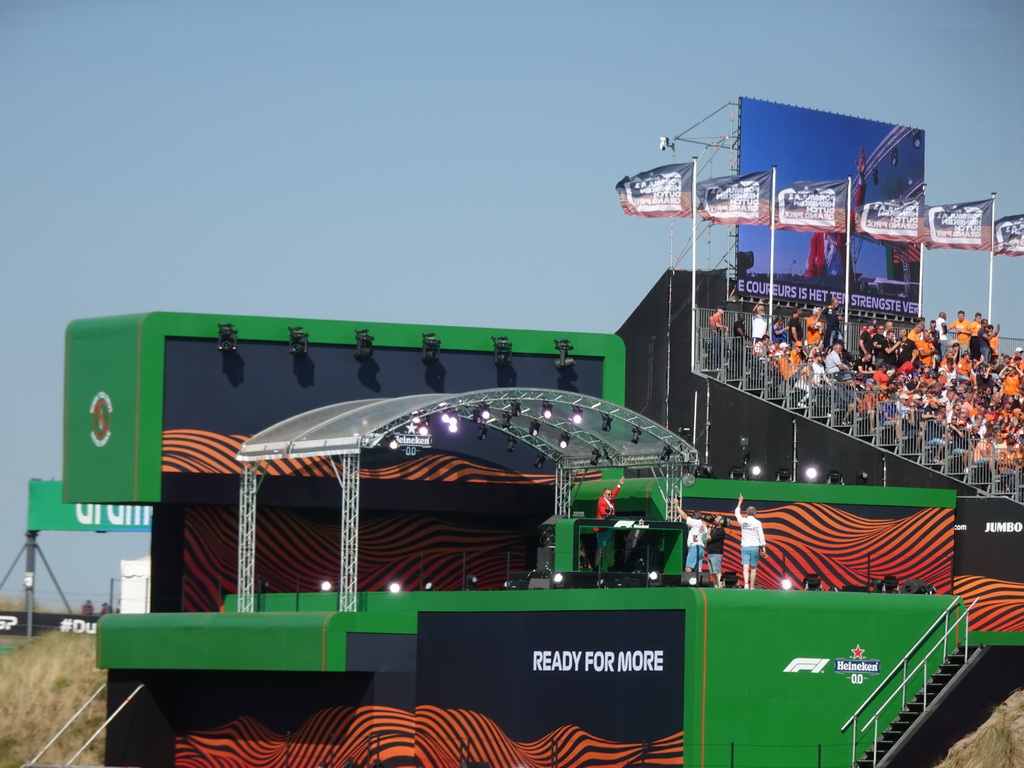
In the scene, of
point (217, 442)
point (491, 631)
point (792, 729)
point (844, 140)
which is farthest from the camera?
point (844, 140)

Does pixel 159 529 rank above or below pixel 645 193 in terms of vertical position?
below

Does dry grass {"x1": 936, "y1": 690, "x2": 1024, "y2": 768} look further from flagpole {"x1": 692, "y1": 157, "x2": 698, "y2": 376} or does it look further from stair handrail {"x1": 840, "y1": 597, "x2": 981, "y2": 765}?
flagpole {"x1": 692, "y1": 157, "x2": 698, "y2": 376}

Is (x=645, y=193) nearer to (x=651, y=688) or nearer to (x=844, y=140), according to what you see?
(x=844, y=140)

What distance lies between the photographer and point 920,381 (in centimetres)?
4447

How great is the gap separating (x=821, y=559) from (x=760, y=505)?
1.84 meters

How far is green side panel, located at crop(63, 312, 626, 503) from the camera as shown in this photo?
37.7m

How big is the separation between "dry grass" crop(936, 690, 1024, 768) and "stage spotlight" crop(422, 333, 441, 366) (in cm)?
1475

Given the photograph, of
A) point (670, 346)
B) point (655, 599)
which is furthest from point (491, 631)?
point (670, 346)

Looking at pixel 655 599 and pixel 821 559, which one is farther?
pixel 821 559

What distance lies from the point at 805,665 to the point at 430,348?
13164 mm

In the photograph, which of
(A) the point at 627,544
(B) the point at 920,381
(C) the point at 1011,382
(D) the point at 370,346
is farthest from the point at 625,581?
(C) the point at 1011,382

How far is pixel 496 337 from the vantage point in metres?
40.9

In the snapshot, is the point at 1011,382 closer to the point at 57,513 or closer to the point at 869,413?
the point at 869,413

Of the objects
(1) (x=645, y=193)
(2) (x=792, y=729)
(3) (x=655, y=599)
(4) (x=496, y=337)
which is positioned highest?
(1) (x=645, y=193)
